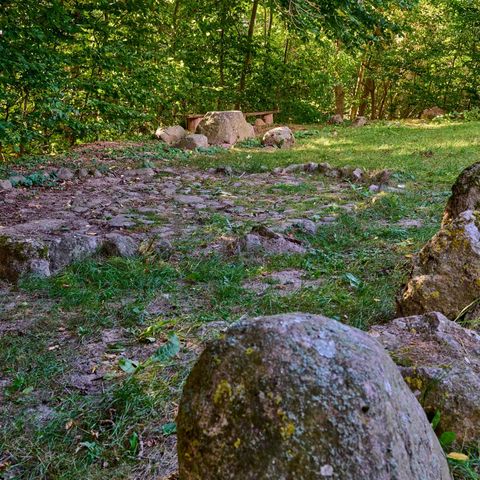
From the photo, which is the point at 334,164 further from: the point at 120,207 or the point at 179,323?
the point at 179,323

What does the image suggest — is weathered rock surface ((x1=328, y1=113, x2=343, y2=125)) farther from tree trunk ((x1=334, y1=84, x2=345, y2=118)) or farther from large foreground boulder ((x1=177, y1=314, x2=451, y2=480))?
large foreground boulder ((x1=177, y1=314, x2=451, y2=480))

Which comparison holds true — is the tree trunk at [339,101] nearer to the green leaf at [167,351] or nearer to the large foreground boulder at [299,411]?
the green leaf at [167,351]

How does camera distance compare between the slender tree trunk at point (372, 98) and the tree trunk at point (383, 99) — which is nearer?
the slender tree trunk at point (372, 98)

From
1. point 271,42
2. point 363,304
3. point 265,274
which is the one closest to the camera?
point 363,304

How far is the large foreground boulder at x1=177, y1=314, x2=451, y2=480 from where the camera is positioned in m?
1.09

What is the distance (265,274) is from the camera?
11.6ft

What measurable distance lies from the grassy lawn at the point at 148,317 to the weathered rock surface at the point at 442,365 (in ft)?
0.39

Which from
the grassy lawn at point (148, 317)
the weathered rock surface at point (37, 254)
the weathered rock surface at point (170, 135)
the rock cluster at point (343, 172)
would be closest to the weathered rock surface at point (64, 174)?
the grassy lawn at point (148, 317)

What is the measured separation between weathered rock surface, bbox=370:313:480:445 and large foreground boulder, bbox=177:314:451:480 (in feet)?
1.63

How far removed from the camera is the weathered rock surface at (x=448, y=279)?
8.26ft

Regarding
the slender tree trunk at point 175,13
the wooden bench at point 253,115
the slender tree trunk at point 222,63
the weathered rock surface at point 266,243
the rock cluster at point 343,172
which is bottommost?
the weathered rock surface at point 266,243

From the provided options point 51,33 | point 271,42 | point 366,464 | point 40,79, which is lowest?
point 366,464

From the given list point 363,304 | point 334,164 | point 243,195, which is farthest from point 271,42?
point 363,304

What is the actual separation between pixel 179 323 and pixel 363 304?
105 cm
